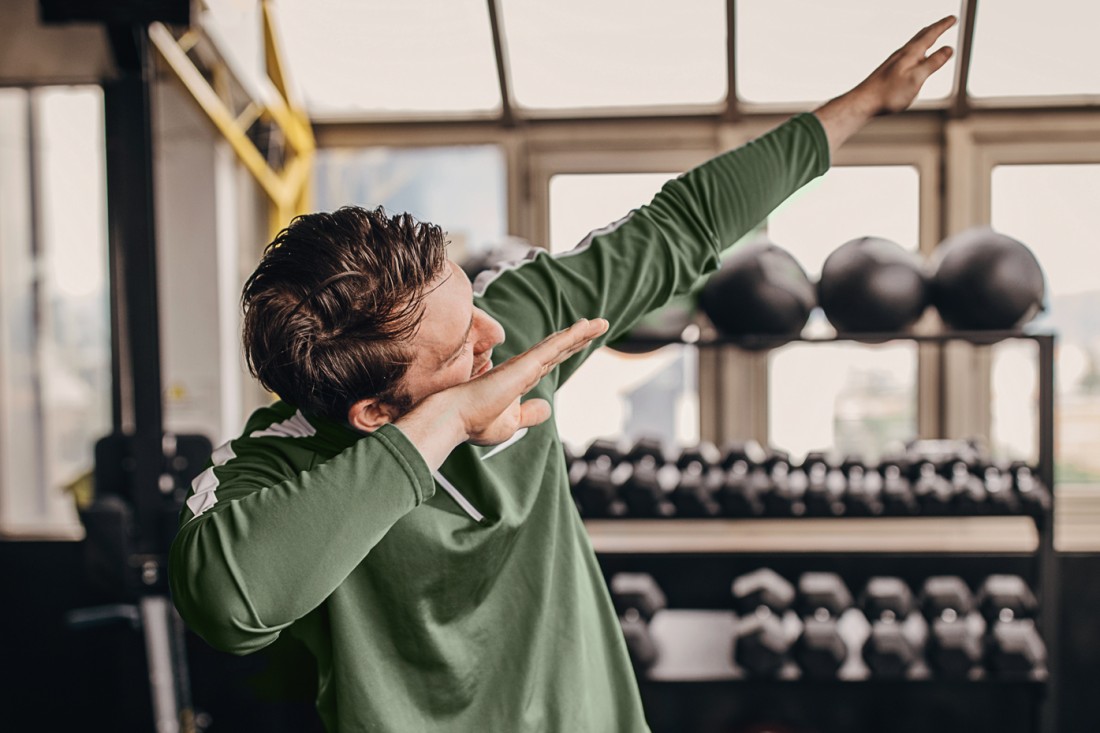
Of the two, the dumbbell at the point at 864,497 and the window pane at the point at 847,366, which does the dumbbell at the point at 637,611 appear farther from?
the window pane at the point at 847,366

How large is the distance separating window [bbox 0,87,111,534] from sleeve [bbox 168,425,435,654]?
3.09 meters

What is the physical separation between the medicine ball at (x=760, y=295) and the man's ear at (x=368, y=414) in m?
1.74

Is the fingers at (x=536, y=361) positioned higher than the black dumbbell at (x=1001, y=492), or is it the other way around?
the fingers at (x=536, y=361)

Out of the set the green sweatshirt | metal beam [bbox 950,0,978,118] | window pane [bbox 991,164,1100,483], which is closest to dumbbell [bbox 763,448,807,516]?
the green sweatshirt

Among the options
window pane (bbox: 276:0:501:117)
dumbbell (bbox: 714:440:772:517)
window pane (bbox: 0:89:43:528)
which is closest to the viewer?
dumbbell (bbox: 714:440:772:517)

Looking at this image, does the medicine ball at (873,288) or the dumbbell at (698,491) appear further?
the dumbbell at (698,491)

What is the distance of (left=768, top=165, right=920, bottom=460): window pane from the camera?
3.90 metres

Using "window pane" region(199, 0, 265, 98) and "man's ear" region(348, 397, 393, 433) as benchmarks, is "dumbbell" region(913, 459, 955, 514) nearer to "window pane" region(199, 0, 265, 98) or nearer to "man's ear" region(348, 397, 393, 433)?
"man's ear" region(348, 397, 393, 433)

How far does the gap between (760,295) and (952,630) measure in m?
1.06

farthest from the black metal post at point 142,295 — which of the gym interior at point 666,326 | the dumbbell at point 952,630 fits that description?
the dumbbell at point 952,630

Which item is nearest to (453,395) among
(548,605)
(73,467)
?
(548,605)

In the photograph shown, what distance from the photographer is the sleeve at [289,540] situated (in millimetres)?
760

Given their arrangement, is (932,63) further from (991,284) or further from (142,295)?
(142,295)

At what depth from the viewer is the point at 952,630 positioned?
243cm
